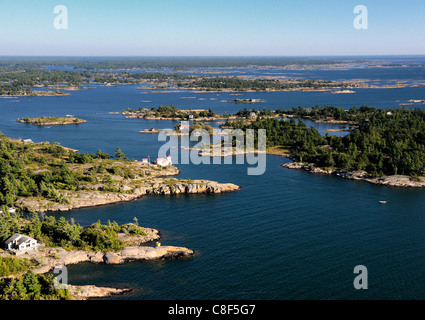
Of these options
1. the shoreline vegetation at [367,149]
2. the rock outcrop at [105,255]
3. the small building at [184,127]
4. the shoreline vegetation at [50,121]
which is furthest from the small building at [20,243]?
the shoreline vegetation at [50,121]

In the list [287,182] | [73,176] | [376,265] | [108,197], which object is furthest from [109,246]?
[287,182]

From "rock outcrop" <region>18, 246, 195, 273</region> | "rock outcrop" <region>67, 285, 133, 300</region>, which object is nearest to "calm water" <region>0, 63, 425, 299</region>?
"rock outcrop" <region>18, 246, 195, 273</region>

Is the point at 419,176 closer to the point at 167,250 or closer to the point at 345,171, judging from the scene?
the point at 345,171

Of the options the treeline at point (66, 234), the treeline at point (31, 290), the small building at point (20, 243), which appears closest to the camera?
A: the treeline at point (31, 290)

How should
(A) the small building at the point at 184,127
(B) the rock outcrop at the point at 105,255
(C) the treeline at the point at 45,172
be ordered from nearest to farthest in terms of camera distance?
1. (B) the rock outcrop at the point at 105,255
2. (C) the treeline at the point at 45,172
3. (A) the small building at the point at 184,127

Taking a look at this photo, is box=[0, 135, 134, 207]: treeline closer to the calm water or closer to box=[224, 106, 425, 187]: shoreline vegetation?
the calm water

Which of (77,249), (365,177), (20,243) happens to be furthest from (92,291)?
(365,177)

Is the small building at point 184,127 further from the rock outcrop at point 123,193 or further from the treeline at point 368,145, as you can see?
the rock outcrop at point 123,193
